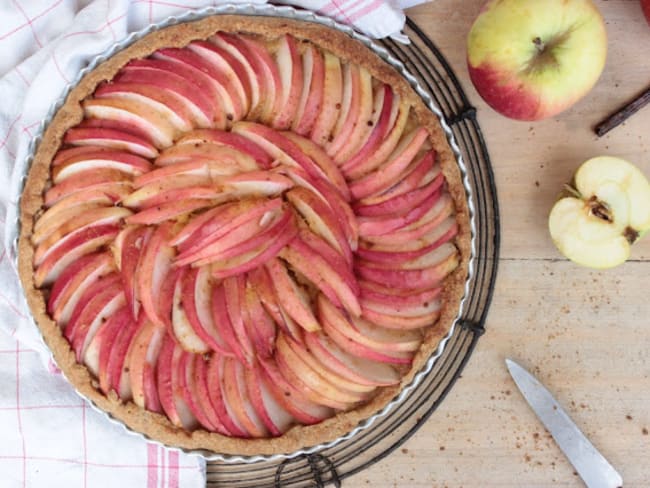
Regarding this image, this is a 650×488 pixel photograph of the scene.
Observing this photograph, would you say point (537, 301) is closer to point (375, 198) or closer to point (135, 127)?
point (375, 198)

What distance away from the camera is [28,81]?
231 cm

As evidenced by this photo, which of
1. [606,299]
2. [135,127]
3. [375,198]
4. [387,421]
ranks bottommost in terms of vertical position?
[387,421]

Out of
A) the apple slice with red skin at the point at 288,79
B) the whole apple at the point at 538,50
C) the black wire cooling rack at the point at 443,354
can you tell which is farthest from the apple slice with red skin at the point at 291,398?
the whole apple at the point at 538,50

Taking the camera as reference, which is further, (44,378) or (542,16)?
(44,378)

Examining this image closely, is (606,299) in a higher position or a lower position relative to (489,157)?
lower

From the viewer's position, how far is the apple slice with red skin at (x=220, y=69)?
6.90ft

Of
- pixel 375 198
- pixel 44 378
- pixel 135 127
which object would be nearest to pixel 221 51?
pixel 135 127

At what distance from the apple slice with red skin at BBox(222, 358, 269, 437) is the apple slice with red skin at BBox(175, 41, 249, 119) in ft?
2.21

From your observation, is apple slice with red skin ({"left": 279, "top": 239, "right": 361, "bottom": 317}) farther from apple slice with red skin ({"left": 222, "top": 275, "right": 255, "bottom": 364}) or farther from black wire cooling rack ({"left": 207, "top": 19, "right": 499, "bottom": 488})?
black wire cooling rack ({"left": 207, "top": 19, "right": 499, "bottom": 488})

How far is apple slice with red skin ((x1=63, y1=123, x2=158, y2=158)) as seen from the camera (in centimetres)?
209

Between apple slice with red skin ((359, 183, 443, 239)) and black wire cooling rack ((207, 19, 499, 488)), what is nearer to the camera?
apple slice with red skin ((359, 183, 443, 239))

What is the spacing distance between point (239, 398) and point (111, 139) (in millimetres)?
780

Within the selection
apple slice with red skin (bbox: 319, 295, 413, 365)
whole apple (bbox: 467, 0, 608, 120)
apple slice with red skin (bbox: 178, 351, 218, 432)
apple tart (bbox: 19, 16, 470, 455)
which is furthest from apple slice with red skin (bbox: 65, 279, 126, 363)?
whole apple (bbox: 467, 0, 608, 120)

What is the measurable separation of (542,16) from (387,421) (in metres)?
1.31
